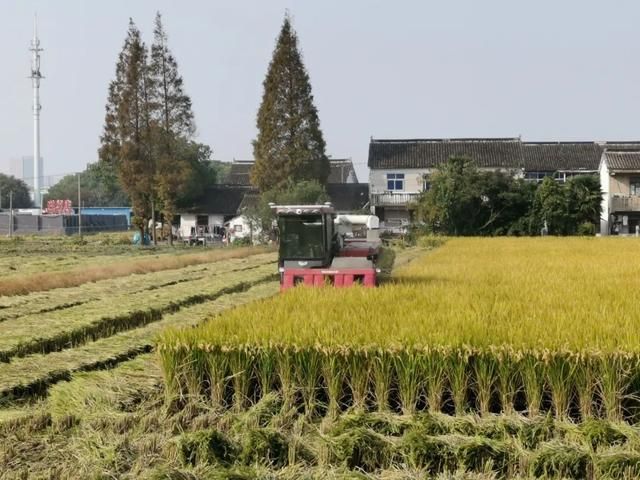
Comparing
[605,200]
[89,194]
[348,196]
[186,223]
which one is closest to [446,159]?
[348,196]

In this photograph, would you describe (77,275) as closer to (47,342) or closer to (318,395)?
(47,342)

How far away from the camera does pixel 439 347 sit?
5074 millimetres

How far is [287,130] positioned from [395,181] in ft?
19.7

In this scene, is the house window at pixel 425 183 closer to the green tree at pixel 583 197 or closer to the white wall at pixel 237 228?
the green tree at pixel 583 197

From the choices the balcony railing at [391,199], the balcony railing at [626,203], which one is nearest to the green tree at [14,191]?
the balcony railing at [391,199]

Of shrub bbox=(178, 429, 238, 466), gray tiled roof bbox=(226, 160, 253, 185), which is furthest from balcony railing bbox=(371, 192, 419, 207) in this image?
shrub bbox=(178, 429, 238, 466)

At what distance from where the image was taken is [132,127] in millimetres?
33219

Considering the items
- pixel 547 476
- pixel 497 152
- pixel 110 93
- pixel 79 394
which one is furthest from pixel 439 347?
pixel 497 152

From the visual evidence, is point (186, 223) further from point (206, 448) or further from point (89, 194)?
point (89, 194)

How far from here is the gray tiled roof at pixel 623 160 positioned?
32.9m

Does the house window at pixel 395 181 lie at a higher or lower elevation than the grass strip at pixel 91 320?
higher

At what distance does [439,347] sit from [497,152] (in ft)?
112

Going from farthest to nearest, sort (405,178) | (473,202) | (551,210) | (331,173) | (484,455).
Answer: (331,173)
(405,178)
(473,202)
(551,210)
(484,455)

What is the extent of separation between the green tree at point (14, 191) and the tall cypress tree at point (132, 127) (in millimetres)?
42228
